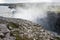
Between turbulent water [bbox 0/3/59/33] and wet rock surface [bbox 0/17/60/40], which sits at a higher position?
wet rock surface [bbox 0/17/60/40]

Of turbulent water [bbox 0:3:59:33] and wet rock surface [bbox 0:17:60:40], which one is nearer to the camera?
wet rock surface [bbox 0:17:60:40]

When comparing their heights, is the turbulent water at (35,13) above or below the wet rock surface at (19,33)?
below

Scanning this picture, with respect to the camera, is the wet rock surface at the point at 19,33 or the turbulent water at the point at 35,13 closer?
the wet rock surface at the point at 19,33

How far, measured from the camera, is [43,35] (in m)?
9.16

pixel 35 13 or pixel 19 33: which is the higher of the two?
pixel 19 33

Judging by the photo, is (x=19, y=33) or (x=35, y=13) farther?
(x=35, y=13)

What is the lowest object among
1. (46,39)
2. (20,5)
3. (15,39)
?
(20,5)

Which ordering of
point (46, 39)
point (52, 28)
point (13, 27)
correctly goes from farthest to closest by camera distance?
point (52, 28) → point (46, 39) → point (13, 27)

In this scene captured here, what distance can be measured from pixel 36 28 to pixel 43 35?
2.55ft

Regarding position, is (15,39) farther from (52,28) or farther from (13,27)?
(52,28)

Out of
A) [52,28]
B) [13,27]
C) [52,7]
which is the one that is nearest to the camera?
[13,27]

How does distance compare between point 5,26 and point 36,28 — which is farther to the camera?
point 36,28

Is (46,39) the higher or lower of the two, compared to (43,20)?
higher

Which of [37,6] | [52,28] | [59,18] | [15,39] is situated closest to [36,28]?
[15,39]
